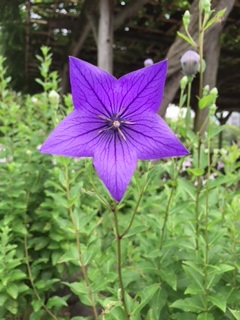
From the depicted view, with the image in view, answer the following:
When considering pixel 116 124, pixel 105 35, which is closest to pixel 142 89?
pixel 116 124

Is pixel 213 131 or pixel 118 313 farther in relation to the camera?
pixel 213 131

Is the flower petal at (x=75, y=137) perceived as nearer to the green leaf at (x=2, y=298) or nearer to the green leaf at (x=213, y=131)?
the green leaf at (x=213, y=131)

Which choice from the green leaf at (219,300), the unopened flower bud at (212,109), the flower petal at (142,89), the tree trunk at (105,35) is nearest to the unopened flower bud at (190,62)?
the unopened flower bud at (212,109)

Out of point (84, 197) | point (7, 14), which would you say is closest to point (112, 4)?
point (7, 14)

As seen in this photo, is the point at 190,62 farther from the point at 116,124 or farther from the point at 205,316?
the point at 205,316

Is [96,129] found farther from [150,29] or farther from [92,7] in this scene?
[150,29]
